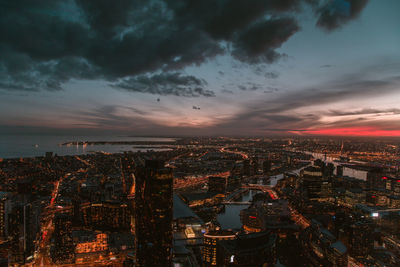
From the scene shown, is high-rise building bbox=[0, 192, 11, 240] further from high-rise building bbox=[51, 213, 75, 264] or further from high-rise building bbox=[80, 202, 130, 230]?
high-rise building bbox=[80, 202, 130, 230]

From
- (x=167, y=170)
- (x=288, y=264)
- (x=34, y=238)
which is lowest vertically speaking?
(x=288, y=264)

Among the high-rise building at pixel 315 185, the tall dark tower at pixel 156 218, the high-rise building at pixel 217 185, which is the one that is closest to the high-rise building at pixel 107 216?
the tall dark tower at pixel 156 218

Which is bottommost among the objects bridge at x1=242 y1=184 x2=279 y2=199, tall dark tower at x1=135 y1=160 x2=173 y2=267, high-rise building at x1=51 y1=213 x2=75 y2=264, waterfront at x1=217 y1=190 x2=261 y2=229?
waterfront at x1=217 y1=190 x2=261 y2=229

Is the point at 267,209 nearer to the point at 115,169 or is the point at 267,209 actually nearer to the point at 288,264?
the point at 288,264

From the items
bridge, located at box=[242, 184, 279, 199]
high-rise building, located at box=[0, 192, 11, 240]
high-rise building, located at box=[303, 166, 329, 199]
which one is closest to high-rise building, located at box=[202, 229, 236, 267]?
high-rise building, located at box=[0, 192, 11, 240]

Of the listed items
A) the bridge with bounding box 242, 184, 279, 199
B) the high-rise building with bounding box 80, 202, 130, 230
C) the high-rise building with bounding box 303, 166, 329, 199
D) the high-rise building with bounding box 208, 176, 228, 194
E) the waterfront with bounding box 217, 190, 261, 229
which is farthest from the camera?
the bridge with bounding box 242, 184, 279, 199

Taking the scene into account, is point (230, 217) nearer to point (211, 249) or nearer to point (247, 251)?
point (211, 249)

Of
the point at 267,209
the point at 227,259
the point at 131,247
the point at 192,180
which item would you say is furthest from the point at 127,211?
the point at 192,180

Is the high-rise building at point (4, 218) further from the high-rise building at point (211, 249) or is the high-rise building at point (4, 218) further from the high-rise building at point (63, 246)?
the high-rise building at point (211, 249)

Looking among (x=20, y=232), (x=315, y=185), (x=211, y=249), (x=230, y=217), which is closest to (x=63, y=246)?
(x=20, y=232)
